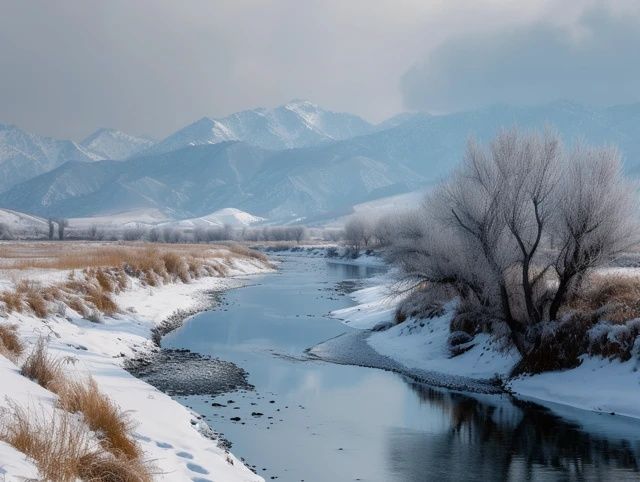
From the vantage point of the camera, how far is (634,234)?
2480 cm

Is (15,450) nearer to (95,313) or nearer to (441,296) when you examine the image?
(95,313)

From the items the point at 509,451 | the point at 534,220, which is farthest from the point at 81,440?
the point at 534,220

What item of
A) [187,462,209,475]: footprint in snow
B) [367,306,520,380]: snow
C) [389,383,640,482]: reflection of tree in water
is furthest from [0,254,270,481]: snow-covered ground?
[367,306,520,380]: snow

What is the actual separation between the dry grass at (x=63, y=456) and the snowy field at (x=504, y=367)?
1743 cm

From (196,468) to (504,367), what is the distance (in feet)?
58.7

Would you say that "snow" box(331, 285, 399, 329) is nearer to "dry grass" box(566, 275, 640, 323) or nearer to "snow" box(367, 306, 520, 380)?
"snow" box(367, 306, 520, 380)

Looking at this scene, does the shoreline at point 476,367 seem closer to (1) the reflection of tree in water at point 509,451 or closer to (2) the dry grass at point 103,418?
(1) the reflection of tree in water at point 509,451

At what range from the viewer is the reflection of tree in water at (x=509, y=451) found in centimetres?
1495

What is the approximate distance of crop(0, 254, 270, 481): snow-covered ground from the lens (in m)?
11.1

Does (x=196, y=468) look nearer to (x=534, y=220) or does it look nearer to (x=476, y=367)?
(x=476, y=367)

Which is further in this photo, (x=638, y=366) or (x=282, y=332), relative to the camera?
(x=282, y=332)

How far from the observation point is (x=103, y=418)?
11.1 m

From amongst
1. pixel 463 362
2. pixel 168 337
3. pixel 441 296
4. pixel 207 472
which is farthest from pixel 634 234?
pixel 168 337

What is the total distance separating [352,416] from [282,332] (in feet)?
58.4
